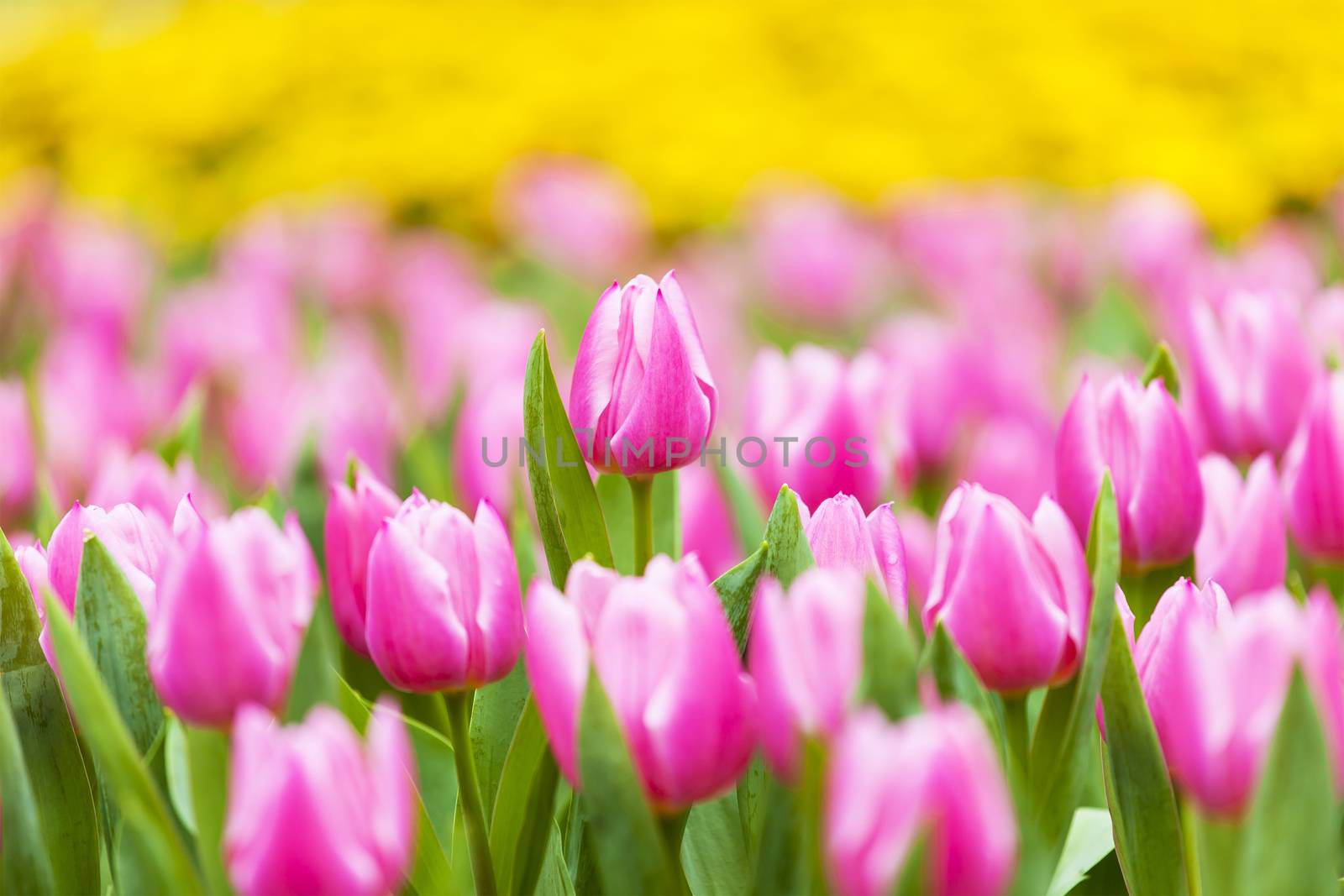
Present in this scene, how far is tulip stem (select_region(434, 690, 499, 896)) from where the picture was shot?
73cm

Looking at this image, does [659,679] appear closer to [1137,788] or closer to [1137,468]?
[1137,788]

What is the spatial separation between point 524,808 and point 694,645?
7.6 inches

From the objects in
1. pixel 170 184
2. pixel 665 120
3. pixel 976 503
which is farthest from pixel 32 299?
pixel 976 503

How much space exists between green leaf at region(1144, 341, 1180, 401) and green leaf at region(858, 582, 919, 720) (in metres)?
0.50

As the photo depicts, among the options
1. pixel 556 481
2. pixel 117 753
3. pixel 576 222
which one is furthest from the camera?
pixel 576 222

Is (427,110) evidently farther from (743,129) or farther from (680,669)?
(680,669)

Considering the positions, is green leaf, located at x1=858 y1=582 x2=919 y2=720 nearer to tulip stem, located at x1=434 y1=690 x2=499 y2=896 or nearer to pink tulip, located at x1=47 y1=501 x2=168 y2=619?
tulip stem, located at x1=434 y1=690 x2=499 y2=896

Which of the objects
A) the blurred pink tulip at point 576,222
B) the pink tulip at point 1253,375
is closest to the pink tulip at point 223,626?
the pink tulip at point 1253,375

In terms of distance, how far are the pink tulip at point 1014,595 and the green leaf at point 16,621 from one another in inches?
19.5

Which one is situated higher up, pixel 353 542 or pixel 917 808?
pixel 353 542

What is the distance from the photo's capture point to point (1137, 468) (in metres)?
0.89

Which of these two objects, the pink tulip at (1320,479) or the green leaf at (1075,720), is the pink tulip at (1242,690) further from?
the pink tulip at (1320,479)

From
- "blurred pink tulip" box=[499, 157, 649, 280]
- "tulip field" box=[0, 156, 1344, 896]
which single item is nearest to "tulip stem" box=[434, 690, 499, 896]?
"tulip field" box=[0, 156, 1344, 896]

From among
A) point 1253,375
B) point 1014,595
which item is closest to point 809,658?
point 1014,595
